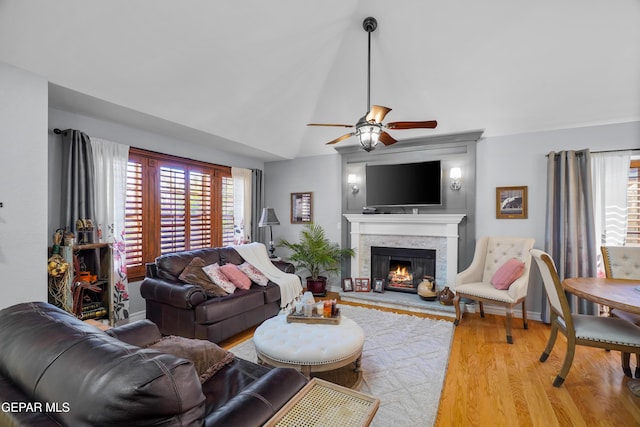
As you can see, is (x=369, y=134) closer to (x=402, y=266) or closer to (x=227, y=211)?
(x=402, y=266)

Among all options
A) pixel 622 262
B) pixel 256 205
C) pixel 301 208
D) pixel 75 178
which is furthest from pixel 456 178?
pixel 75 178

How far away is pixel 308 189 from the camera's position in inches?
219

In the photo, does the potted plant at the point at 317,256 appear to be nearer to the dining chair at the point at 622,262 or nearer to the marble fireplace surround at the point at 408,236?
the marble fireplace surround at the point at 408,236

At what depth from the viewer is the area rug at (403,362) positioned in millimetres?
2092

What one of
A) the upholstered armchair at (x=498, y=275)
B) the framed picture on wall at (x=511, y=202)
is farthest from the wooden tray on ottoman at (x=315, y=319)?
the framed picture on wall at (x=511, y=202)

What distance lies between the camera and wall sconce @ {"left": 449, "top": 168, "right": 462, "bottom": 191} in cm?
430

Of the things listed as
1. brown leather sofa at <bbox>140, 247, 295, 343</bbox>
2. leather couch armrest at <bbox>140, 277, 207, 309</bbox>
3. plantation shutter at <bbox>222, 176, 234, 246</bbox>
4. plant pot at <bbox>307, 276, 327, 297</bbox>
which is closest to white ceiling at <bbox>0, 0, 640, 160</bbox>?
plantation shutter at <bbox>222, 176, 234, 246</bbox>

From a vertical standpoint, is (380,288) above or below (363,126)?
below

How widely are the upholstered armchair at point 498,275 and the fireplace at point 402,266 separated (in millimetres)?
727

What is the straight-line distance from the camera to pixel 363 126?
8.64ft

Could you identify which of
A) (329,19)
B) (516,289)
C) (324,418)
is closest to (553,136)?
(516,289)

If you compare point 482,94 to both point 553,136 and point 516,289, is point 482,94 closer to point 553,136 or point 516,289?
point 553,136

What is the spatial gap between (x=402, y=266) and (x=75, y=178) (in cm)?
452

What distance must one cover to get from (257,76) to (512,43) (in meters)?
2.76
